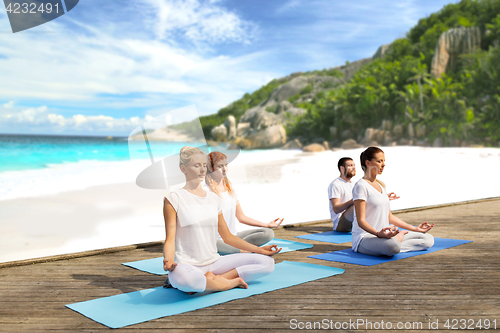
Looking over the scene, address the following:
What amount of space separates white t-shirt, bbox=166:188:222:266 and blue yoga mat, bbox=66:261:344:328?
27 centimetres

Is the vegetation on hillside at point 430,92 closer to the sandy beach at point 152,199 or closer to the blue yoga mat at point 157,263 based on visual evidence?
the sandy beach at point 152,199

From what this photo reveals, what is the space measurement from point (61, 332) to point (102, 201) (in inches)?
417

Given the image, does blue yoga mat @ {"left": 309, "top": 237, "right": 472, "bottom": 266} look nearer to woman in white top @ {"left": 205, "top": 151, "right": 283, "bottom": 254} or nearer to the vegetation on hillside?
woman in white top @ {"left": 205, "top": 151, "right": 283, "bottom": 254}

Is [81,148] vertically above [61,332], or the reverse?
[81,148]

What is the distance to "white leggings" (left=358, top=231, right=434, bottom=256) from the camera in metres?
4.01

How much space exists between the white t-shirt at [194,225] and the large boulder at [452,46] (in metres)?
35.8

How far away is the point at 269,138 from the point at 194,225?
43.9 meters

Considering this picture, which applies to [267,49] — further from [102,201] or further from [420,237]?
[420,237]

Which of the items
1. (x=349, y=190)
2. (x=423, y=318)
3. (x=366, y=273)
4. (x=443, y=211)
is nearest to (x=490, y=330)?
(x=423, y=318)

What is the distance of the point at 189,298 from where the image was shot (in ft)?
9.60

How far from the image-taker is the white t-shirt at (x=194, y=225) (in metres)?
2.78

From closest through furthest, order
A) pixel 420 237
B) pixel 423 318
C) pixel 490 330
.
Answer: pixel 490 330 → pixel 423 318 → pixel 420 237

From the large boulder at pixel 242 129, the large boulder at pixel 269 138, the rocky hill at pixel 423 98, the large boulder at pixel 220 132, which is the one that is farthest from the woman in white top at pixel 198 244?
the large boulder at pixel 242 129

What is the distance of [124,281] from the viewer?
11.3 ft
